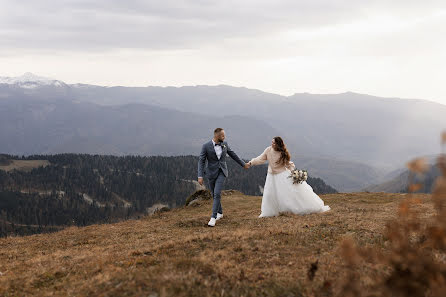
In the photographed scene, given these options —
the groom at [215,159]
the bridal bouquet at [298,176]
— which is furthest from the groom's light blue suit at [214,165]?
the bridal bouquet at [298,176]

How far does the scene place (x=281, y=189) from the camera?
18250 mm

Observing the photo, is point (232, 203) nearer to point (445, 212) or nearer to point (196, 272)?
point (196, 272)

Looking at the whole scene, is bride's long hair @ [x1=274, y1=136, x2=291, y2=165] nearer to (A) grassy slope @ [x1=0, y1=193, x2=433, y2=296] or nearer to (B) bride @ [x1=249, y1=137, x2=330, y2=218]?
(B) bride @ [x1=249, y1=137, x2=330, y2=218]

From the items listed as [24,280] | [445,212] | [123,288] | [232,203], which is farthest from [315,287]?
[232,203]

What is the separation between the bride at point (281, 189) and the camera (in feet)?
59.7

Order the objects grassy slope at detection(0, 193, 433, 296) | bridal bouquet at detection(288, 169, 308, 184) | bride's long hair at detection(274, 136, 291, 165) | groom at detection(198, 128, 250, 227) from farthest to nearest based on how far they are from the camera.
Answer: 1. bridal bouquet at detection(288, 169, 308, 184)
2. bride's long hair at detection(274, 136, 291, 165)
3. groom at detection(198, 128, 250, 227)
4. grassy slope at detection(0, 193, 433, 296)

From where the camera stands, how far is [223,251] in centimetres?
996

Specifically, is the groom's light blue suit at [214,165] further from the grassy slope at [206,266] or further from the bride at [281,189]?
the grassy slope at [206,266]

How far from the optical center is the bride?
18.2 metres

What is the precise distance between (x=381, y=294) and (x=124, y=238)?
13.9 metres

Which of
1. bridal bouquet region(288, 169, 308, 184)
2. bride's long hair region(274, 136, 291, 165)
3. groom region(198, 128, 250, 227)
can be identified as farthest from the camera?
bridal bouquet region(288, 169, 308, 184)

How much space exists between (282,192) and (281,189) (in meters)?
0.19

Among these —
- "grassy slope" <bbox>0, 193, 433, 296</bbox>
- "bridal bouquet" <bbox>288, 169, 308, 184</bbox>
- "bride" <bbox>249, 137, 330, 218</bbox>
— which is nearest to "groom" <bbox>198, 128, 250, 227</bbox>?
"bride" <bbox>249, 137, 330, 218</bbox>

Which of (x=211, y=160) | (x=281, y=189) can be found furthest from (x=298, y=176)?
(x=211, y=160)
